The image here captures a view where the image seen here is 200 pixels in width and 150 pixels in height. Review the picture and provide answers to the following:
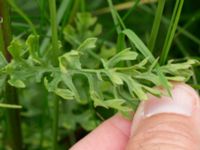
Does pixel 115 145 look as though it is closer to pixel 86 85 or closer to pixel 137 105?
pixel 137 105

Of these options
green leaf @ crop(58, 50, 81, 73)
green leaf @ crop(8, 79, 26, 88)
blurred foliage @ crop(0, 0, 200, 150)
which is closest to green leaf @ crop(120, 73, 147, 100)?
blurred foliage @ crop(0, 0, 200, 150)

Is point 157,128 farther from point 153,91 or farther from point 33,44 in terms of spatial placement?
point 33,44

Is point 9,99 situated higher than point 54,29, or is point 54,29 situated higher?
point 54,29

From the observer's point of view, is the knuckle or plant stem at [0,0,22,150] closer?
the knuckle

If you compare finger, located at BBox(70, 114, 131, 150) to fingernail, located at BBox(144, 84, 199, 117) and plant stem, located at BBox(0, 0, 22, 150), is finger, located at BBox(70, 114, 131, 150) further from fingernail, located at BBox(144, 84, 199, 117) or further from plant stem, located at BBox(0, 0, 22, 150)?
plant stem, located at BBox(0, 0, 22, 150)

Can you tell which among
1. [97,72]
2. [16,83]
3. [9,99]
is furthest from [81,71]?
[9,99]

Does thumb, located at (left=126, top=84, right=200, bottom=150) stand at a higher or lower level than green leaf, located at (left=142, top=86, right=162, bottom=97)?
lower

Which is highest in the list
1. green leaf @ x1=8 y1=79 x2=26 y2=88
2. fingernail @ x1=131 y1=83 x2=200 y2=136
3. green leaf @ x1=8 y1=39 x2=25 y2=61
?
green leaf @ x1=8 y1=39 x2=25 y2=61
